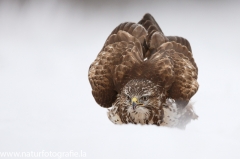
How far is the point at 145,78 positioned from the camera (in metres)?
0.91

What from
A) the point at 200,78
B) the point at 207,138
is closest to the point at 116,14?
the point at 200,78

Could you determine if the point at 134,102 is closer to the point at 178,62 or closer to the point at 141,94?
the point at 141,94

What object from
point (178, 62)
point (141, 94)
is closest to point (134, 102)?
point (141, 94)

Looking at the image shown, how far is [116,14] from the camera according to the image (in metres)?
1.18

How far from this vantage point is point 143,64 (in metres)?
0.92

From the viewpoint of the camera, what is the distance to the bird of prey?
891mm

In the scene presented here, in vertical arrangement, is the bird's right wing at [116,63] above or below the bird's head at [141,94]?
above

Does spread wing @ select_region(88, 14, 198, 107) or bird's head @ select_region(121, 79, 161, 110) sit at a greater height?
spread wing @ select_region(88, 14, 198, 107)

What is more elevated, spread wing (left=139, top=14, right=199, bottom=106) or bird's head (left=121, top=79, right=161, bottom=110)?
spread wing (left=139, top=14, right=199, bottom=106)

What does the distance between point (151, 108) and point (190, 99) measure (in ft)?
0.36

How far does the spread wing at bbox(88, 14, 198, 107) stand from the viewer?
0.91m

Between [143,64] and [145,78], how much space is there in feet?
0.11

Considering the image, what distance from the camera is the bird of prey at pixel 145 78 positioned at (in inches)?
35.1

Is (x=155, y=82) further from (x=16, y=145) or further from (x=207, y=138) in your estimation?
(x=16, y=145)
